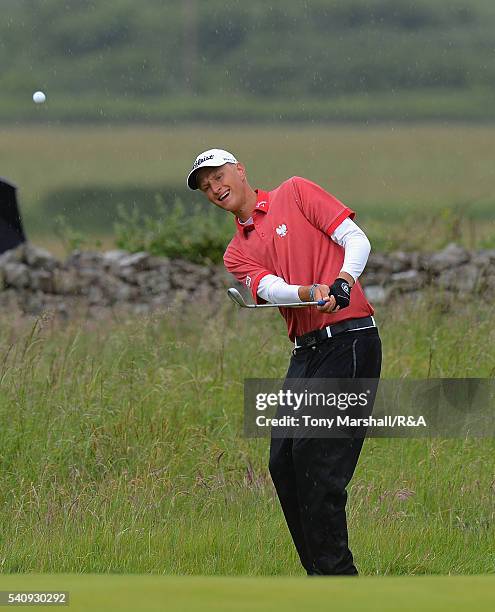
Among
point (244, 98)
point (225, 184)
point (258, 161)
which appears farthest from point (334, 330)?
point (244, 98)

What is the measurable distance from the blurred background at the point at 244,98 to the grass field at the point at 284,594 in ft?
49.1

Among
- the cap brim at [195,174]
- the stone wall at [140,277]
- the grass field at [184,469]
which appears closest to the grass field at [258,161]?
the stone wall at [140,277]

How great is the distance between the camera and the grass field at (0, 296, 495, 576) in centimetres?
562

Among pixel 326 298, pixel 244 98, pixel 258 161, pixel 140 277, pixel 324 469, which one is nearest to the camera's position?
pixel 326 298

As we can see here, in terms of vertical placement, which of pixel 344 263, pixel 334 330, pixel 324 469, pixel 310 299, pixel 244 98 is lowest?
pixel 324 469

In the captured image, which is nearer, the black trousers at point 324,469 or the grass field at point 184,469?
the black trousers at point 324,469

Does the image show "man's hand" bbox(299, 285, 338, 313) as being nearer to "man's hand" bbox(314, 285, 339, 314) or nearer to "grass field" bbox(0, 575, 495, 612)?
"man's hand" bbox(314, 285, 339, 314)

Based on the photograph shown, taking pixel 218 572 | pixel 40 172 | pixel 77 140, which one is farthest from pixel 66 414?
pixel 77 140

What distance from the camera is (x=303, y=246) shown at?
493cm

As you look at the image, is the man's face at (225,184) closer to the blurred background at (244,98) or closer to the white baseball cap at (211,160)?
the white baseball cap at (211,160)

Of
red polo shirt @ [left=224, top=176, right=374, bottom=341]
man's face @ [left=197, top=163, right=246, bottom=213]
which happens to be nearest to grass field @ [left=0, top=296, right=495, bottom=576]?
→ red polo shirt @ [left=224, top=176, right=374, bottom=341]

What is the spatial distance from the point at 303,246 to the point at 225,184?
411mm

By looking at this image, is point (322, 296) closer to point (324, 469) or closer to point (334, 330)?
point (334, 330)

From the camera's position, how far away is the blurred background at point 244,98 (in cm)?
2111
